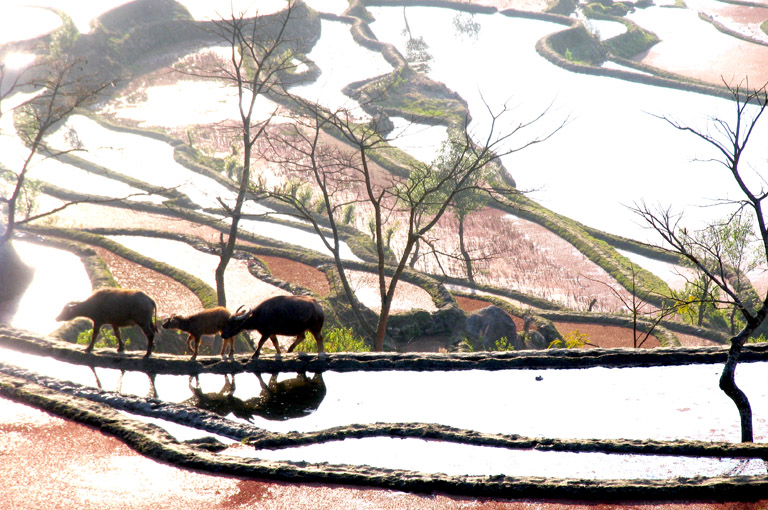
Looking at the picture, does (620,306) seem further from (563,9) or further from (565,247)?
(563,9)

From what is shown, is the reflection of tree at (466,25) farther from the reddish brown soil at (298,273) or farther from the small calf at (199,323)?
the small calf at (199,323)

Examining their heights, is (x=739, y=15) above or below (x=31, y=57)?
above

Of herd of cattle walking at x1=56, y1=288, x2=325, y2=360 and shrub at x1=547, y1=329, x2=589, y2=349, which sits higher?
herd of cattle walking at x1=56, y1=288, x2=325, y2=360

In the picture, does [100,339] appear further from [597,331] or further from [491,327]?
[597,331]

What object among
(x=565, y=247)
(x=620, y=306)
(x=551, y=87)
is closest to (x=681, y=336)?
(x=620, y=306)

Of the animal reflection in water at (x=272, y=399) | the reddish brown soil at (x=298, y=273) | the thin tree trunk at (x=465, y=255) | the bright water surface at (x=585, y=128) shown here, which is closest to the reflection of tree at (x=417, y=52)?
the bright water surface at (x=585, y=128)

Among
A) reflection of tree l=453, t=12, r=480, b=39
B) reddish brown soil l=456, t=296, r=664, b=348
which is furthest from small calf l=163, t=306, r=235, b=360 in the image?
reflection of tree l=453, t=12, r=480, b=39

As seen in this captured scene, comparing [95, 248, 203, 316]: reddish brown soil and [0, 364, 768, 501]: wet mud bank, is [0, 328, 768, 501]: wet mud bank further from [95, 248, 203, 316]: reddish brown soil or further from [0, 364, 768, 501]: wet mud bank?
[95, 248, 203, 316]: reddish brown soil
